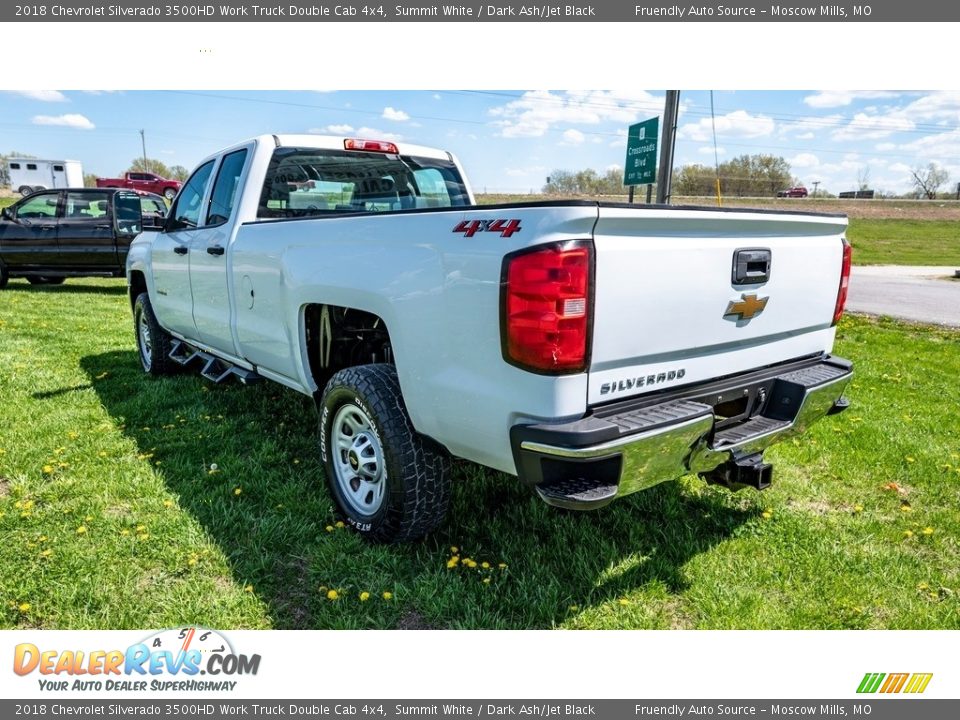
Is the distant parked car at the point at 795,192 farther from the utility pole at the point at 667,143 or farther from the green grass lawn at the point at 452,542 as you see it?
the green grass lawn at the point at 452,542

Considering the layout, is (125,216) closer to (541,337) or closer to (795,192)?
(541,337)

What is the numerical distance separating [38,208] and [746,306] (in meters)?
13.3

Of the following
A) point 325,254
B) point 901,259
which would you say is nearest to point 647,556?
point 325,254

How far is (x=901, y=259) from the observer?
26.0m

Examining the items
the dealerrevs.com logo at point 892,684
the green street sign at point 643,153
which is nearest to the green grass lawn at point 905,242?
the green street sign at point 643,153

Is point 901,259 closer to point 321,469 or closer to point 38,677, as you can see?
point 321,469

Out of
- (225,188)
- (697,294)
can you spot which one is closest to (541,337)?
(697,294)

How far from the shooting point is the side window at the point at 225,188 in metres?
4.39

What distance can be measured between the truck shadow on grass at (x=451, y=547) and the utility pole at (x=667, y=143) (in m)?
6.26

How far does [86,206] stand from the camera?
12.1 m

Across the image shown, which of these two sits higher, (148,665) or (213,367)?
(213,367)

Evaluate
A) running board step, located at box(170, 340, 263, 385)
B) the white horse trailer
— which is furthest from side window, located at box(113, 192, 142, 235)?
the white horse trailer

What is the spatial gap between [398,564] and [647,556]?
1.14 meters

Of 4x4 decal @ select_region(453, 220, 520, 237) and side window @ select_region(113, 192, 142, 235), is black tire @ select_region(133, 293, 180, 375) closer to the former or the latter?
4x4 decal @ select_region(453, 220, 520, 237)
